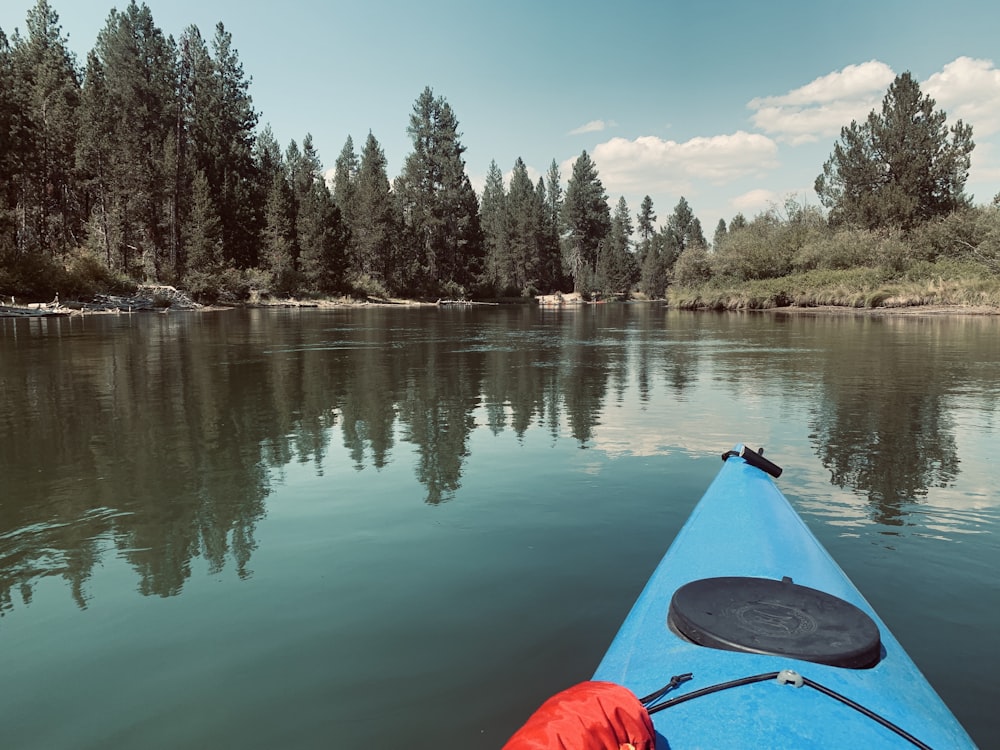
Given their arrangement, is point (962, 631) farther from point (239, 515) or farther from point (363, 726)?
point (239, 515)

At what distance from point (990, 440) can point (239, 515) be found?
913 centimetres

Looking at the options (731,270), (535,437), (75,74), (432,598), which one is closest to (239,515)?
(432,598)

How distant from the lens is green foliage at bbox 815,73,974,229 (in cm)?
5100

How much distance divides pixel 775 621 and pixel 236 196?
66355 millimetres

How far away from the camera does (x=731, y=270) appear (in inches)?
2274

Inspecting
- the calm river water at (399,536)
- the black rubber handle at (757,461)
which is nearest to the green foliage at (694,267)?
the calm river water at (399,536)

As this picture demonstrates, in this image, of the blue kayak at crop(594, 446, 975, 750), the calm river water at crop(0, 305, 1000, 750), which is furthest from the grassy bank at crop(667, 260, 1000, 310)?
the blue kayak at crop(594, 446, 975, 750)

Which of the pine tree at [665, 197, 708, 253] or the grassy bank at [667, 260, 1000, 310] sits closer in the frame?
the grassy bank at [667, 260, 1000, 310]

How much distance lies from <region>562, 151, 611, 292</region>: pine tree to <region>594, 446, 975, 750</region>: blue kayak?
94611 millimetres

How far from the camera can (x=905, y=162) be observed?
169 feet

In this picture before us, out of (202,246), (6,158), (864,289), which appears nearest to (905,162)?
(864,289)

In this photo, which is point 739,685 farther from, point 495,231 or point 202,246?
point 495,231

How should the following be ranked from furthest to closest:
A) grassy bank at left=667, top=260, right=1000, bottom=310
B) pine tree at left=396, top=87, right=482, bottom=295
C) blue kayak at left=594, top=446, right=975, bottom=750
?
pine tree at left=396, top=87, right=482, bottom=295 < grassy bank at left=667, top=260, right=1000, bottom=310 < blue kayak at left=594, top=446, right=975, bottom=750

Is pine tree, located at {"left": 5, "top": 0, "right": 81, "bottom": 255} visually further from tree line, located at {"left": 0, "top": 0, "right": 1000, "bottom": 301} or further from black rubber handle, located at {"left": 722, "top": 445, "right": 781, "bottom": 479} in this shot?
black rubber handle, located at {"left": 722, "top": 445, "right": 781, "bottom": 479}
